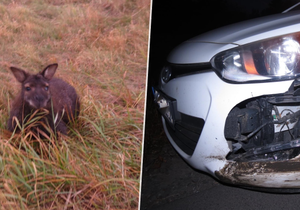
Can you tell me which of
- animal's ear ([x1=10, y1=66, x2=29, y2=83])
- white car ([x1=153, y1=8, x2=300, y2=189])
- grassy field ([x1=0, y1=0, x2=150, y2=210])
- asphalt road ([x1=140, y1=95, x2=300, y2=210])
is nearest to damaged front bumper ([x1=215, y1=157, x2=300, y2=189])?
white car ([x1=153, y1=8, x2=300, y2=189])

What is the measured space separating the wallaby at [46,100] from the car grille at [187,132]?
33.3 inches

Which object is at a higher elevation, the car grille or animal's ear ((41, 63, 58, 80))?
animal's ear ((41, 63, 58, 80))

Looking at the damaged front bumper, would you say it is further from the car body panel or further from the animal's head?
the animal's head

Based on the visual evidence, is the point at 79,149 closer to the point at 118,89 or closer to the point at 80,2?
the point at 118,89

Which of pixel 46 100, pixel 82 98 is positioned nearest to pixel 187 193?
pixel 82 98

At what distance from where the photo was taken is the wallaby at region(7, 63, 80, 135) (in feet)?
5.00

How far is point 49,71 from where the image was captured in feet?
5.22

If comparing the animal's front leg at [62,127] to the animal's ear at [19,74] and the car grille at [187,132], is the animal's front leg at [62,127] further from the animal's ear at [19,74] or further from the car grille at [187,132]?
the car grille at [187,132]

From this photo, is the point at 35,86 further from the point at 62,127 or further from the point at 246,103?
the point at 246,103

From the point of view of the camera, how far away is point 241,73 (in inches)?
77.4

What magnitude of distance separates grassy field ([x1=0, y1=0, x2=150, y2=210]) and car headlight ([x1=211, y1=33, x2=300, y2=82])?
597 mm

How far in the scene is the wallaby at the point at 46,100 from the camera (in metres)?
1.52

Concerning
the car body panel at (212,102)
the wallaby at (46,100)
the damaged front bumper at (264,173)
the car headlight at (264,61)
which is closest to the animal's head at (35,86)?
the wallaby at (46,100)

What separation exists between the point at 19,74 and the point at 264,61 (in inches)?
56.1
